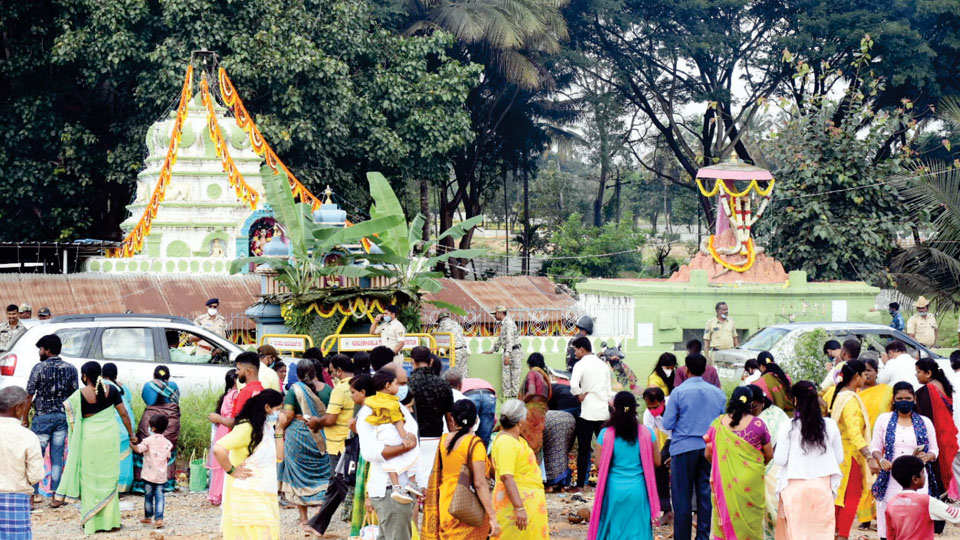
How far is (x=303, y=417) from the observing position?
891cm

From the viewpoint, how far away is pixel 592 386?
Result: 10.6m

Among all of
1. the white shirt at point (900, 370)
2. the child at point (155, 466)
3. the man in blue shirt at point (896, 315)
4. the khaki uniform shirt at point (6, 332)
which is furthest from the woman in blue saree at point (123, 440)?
the man in blue shirt at point (896, 315)

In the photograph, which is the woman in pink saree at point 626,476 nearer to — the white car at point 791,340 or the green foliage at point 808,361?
the green foliage at point 808,361

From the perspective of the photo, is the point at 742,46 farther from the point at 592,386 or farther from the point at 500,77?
the point at 592,386

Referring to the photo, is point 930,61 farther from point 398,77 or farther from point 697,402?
point 697,402

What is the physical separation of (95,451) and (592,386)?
4.39 m

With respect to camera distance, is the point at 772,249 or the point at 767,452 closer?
the point at 767,452

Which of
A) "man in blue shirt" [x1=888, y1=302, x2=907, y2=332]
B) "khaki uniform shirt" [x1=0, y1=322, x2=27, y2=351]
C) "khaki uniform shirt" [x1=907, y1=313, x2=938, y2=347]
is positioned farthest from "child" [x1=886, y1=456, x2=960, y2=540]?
"khaki uniform shirt" [x1=0, y1=322, x2=27, y2=351]

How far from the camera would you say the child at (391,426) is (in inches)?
286

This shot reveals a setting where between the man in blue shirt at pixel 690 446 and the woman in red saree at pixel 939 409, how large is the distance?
7.02 ft

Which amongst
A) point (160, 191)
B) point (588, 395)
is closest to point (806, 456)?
point (588, 395)

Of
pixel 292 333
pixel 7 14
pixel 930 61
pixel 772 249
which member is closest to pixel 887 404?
pixel 292 333

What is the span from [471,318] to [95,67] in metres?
11.8

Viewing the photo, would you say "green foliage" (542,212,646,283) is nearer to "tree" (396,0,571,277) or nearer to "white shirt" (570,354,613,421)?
"tree" (396,0,571,277)
